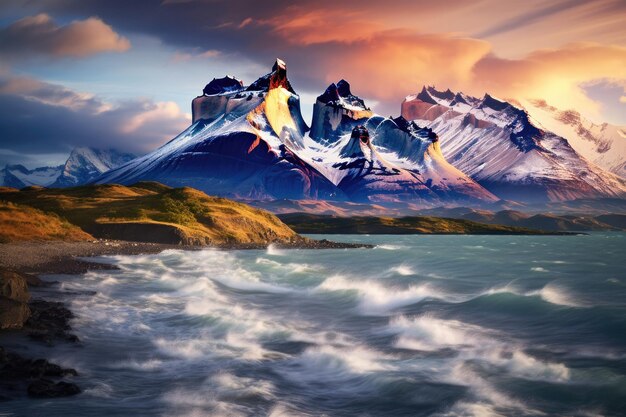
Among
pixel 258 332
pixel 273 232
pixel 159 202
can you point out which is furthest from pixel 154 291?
pixel 273 232

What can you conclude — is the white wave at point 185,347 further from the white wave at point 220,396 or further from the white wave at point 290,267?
the white wave at point 290,267

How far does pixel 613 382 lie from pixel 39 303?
112 ft

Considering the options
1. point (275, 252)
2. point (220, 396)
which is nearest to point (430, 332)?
point (220, 396)

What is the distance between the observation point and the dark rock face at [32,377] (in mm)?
22750

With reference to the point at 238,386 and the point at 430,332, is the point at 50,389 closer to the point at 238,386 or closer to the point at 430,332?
the point at 238,386

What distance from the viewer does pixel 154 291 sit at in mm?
56156

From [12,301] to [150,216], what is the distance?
113 metres

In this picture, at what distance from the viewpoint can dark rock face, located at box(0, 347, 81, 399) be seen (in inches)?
896

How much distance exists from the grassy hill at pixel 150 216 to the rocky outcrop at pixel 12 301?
7104cm

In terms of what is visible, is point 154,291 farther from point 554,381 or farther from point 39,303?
point 554,381

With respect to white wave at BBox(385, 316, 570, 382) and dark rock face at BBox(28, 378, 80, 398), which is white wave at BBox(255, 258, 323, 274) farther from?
dark rock face at BBox(28, 378, 80, 398)

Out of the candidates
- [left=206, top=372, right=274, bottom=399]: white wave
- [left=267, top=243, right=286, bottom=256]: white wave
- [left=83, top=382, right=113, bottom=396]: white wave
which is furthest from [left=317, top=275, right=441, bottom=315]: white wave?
[left=267, top=243, right=286, bottom=256]: white wave

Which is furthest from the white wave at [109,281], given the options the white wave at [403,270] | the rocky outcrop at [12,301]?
the white wave at [403,270]

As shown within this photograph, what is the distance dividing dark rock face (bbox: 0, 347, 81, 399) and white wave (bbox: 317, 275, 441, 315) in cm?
2915
